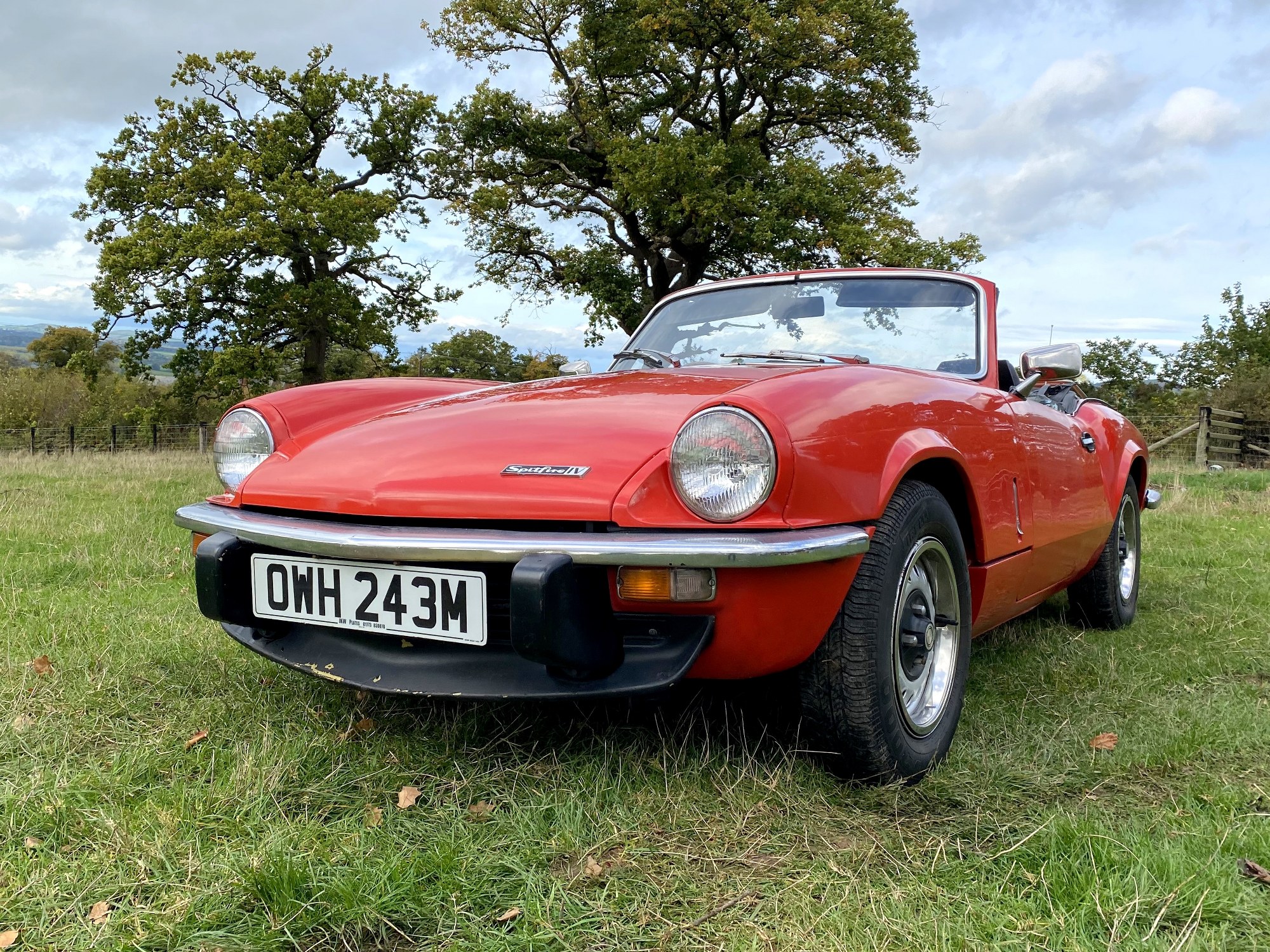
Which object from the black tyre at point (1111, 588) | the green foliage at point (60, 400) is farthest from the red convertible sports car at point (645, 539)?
the green foliage at point (60, 400)

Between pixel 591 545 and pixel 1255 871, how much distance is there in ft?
4.29

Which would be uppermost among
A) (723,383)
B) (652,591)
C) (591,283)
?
(591,283)

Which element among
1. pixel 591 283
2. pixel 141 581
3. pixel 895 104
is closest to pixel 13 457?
pixel 591 283

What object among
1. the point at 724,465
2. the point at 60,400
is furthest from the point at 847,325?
the point at 60,400

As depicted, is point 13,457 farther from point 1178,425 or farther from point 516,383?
point 1178,425

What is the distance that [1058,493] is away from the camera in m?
2.96

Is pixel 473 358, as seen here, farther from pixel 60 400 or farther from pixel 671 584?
pixel 671 584

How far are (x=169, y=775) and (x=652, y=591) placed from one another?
119cm

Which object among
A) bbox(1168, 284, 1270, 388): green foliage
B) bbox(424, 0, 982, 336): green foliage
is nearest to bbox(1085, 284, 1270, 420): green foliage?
bbox(1168, 284, 1270, 388): green foliage

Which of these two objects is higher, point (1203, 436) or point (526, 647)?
point (526, 647)

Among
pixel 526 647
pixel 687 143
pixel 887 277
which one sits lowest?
pixel 526 647

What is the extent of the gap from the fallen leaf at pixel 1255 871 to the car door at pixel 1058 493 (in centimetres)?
119

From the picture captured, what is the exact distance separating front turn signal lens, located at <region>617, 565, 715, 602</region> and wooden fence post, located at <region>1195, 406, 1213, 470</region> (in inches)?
682

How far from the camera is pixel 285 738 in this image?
2.15 meters
